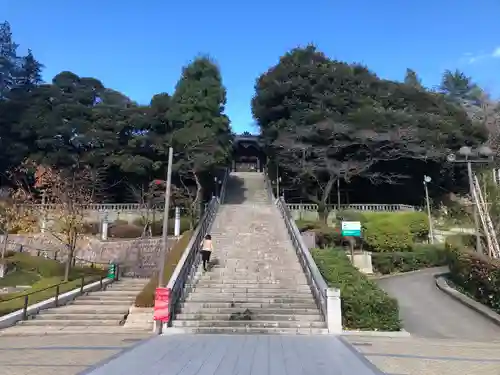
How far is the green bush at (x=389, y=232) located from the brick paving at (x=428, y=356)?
52.9ft

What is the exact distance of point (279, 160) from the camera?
35.2m

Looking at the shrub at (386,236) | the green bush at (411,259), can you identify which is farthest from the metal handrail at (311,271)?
the shrub at (386,236)

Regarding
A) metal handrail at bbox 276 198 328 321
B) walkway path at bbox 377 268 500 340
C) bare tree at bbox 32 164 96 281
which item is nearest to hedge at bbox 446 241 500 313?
walkway path at bbox 377 268 500 340

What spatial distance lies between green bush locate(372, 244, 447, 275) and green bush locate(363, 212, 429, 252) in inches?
38.9

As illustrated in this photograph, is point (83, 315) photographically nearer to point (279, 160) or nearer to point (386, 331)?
point (386, 331)

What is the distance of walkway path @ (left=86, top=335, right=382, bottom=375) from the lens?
6727 millimetres

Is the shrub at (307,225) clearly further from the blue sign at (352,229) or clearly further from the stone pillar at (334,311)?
the stone pillar at (334,311)

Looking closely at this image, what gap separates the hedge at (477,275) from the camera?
14.8 metres

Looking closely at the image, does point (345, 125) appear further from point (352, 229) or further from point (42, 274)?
point (42, 274)

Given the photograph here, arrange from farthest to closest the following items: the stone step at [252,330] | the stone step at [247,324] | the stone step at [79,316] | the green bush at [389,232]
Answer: the green bush at [389,232] < the stone step at [79,316] < the stone step at [247,324] < the stone step at [252,330]

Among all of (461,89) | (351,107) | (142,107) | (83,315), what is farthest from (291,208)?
(461,89)

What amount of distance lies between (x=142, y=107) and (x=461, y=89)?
200 feet

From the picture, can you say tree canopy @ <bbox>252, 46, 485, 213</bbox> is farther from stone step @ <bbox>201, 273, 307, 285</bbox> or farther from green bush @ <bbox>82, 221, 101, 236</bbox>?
stone step @ <bbox>201, 273, 307, 285</bbox>

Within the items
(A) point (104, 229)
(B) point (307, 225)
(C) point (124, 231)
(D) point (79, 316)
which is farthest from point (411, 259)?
(A) point (104, 229)
